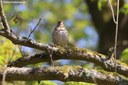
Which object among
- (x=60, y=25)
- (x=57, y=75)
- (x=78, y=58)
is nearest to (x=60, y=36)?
(x=60, y=25)

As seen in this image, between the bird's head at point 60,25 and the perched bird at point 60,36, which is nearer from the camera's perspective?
the perched bird at point 60,36

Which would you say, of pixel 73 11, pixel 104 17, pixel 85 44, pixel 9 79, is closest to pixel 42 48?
pixel 9 79

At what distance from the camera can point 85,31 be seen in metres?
19.6

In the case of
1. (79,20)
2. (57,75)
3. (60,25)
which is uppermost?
(60,25)

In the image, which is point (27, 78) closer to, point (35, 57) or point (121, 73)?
point (35, 57)

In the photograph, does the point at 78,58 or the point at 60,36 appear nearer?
the point at 78,58

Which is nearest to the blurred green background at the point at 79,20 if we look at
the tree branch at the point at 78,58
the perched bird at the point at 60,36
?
the perched bird at the point at 60,36

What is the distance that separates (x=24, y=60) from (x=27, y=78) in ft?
1.60

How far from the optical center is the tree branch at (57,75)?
17.6 ft

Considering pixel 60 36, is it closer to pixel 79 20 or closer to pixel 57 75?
pixel 57 75

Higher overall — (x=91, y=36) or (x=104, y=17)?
(x=104, y=17)

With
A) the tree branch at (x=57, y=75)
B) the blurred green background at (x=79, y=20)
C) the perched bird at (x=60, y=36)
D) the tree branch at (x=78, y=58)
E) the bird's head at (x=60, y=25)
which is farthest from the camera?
the blurred green background at (x=79, y=20)

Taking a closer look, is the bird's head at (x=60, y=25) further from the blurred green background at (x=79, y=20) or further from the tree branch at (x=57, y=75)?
the blurred green background at (x=79, y=20)

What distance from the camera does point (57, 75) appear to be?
5.38 meters
